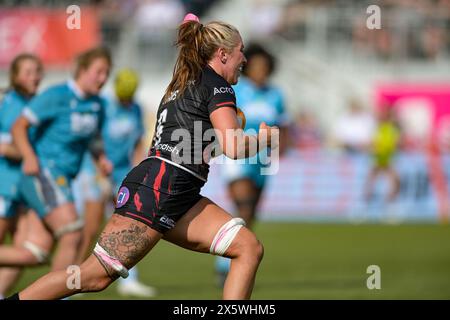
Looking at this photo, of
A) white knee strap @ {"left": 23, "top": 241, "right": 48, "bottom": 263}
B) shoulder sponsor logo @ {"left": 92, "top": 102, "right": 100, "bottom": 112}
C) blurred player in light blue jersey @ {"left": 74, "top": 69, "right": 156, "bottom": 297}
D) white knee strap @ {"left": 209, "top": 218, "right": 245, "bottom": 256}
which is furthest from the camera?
blurred player in light blue jersey @ {"left": 74, "top": 69, "right": 156, "bottom": 297}

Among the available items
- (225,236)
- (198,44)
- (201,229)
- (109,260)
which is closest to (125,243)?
(109,260)

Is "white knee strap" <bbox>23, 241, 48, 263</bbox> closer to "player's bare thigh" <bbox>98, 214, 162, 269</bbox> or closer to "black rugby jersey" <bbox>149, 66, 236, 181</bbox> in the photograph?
"player's bare thigh" <bbox>98, 214, 162, 269</bbox>

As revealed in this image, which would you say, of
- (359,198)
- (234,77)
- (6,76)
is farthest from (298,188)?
(234,77)

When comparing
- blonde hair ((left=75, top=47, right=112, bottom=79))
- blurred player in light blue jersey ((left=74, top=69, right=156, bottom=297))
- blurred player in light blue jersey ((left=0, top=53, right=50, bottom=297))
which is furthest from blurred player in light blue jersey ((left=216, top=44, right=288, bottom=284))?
blurred player in light blue jersey ((left=0, top=53, right=50, bottom=297))

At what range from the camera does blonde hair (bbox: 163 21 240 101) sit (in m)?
6.56

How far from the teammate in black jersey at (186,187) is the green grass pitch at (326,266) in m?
3.40

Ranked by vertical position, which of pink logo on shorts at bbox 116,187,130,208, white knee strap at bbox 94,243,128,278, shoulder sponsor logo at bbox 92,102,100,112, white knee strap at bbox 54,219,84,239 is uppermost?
shoulder sponsor logo at bbox 92,102,100,112

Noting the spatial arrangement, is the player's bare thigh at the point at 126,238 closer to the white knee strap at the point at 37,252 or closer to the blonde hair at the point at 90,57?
the white knee strap at the point at 37,252

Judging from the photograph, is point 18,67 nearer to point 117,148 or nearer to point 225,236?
point 117,148

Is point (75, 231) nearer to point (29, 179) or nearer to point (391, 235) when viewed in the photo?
point (29, 179)

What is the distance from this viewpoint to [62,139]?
30.5 feet

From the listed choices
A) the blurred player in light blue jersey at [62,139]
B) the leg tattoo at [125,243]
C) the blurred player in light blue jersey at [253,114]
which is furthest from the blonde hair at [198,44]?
the blurred player in light blue jersey at [253,114]

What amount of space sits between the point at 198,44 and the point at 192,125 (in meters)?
0.57

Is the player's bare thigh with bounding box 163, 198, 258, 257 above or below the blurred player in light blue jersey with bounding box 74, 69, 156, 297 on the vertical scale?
below
